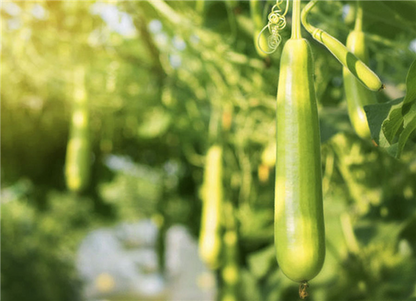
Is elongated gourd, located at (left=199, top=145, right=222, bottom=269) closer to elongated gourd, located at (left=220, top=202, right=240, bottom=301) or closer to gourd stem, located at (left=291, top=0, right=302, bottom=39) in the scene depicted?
elongated gourd, located at (left=220, top=202, right=240, bottom=301)

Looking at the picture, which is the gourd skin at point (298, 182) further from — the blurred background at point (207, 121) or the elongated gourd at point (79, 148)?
the elongated gourd at point (79, 148)

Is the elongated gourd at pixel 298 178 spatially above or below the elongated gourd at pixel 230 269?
below

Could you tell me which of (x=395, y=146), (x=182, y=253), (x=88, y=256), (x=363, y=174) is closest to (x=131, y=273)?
(x=88, y=256)

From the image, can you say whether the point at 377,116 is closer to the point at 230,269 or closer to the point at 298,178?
the point at 298,178

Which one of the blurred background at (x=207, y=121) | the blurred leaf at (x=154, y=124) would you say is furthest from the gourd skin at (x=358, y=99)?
the blurred leaf at (x=154, y=124)

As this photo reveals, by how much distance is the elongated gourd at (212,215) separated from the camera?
843 mm

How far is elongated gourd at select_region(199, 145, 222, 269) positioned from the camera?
33.2 inches

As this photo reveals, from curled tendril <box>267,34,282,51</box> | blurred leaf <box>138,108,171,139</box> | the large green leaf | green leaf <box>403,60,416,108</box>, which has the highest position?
blurred leaf <box>138,108,171,139</box>

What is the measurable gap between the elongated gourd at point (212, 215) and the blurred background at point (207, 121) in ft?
0.29

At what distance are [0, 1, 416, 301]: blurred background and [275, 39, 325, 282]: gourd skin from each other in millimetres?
163

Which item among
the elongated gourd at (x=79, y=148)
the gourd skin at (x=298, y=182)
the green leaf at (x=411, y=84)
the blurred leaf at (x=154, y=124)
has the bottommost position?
the gourd skin at (x=298, y=182)

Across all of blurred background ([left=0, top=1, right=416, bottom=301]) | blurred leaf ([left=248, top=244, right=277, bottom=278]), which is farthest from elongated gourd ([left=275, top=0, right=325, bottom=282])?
blurred leaf ([left=248, top=244, right=277, bottom=278])

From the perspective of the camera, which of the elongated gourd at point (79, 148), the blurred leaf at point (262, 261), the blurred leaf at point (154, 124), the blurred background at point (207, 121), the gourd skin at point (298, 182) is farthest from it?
the blurred leaf at point (154, 124)

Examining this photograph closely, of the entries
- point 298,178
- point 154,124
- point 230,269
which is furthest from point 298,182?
point 154,124
